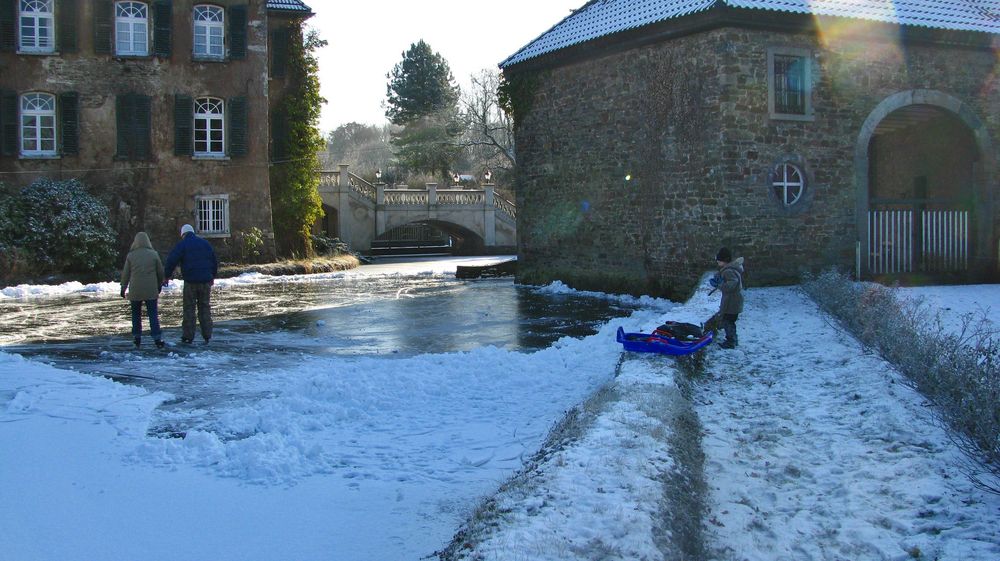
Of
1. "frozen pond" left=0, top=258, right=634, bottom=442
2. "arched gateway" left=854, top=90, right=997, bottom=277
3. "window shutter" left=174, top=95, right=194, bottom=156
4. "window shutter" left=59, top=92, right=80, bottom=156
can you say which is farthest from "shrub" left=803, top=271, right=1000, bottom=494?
"window shutter" left=59, top=92, right=80, bottom=156

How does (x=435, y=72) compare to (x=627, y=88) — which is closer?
(x=627, y=88)

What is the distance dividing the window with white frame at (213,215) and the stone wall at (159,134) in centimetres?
18

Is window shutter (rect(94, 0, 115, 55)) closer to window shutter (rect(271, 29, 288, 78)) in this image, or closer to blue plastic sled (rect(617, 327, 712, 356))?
window shutter (rect(271, 29, 288, 78))

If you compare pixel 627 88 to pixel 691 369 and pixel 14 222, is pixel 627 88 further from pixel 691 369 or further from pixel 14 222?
pixel 14 222

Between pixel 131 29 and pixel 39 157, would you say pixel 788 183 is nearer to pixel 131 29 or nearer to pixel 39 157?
pixel 131 29

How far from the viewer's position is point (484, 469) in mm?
6949

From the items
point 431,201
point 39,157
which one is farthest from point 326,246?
point 39,157

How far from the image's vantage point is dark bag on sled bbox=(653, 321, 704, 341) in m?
10.1

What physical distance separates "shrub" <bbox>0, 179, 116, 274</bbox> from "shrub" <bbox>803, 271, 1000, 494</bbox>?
20114 mm

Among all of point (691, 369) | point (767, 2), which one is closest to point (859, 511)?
point (691, 369)

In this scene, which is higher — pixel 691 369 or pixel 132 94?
pixel 132 94

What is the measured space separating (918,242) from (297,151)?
20.3 metres

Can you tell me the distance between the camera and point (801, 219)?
688 inches

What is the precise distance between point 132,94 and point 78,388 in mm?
20548
